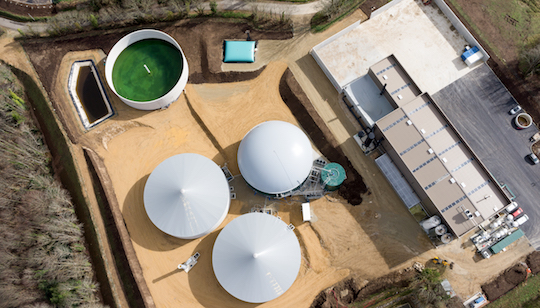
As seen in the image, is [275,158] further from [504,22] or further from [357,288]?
[504,22]

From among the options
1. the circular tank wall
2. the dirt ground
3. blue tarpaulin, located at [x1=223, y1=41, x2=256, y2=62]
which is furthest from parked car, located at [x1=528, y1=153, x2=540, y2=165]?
the circular tank wall

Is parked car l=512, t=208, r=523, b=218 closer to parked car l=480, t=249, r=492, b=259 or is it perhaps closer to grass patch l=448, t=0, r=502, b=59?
parked car l=480, t=249, r=492, b=259

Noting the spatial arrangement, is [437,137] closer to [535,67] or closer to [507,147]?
[507,147]

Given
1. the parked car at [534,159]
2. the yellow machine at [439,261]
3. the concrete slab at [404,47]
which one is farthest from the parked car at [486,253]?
the concrete slab at [404,47]

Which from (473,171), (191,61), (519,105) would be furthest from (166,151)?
(519,105)

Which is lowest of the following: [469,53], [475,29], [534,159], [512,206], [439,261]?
[439,261]

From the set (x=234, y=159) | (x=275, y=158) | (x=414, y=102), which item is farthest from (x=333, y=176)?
(x=414, y=102)
